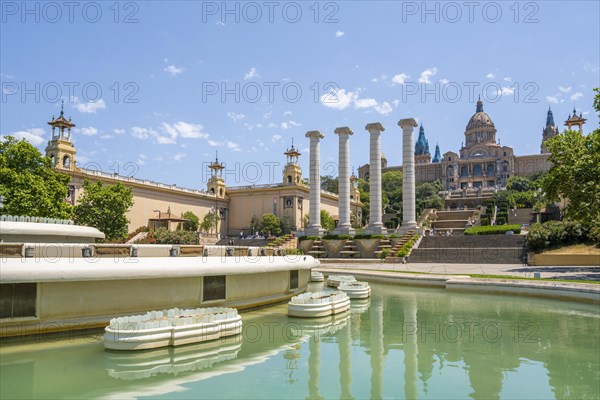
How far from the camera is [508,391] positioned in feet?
28.9

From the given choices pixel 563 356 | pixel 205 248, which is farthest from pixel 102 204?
pixel 563 356

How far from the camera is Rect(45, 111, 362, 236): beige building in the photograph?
59.3 metres

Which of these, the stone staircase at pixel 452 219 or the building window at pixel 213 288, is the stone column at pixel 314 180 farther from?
the building window at pixel 213 288

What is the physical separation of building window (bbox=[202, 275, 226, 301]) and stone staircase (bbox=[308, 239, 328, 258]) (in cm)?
3522

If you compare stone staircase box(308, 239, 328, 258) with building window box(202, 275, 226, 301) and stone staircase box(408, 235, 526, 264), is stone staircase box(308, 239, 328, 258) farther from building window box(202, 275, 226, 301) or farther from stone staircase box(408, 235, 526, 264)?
building window box(202, 275, 226, 301)

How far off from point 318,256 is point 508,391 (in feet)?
136

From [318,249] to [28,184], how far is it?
28.6 meters

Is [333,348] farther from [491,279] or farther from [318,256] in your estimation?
[318,256]

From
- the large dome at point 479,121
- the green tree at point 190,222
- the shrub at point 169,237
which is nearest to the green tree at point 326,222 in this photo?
the green tree at point 190,222

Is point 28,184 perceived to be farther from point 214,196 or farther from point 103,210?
point 214,196

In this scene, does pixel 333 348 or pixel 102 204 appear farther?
pixel 102 204

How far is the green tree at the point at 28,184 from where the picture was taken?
114 feet

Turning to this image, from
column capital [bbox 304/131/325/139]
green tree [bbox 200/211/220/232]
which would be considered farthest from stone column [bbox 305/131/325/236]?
green tree [bbox 200/211/220/232]

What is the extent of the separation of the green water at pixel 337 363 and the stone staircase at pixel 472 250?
24.6m
